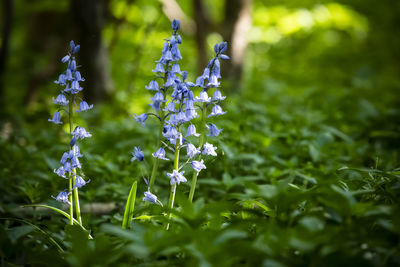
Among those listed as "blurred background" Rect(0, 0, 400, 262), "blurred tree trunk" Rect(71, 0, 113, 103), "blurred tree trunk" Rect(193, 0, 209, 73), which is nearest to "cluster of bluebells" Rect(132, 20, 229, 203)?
"blurred background" Rect(0, 0, 400, 262)

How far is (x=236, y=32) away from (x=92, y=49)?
7.47 ft

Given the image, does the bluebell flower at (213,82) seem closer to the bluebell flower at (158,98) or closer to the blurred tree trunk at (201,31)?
the bluebell flower at (158,98)

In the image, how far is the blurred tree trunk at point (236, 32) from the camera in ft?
17.8

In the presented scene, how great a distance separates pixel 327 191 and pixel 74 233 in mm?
1206

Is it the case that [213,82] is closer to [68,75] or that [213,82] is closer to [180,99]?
[180,99]

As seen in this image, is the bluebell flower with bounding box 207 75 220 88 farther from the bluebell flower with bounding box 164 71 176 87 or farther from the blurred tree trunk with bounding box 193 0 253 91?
the blurred tree trunk with bounding box 193 0 253 91

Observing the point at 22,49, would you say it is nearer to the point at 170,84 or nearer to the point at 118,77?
the point at 118,77

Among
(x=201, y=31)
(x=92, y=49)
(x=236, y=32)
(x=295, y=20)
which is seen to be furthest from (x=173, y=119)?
(x=295, y=20)

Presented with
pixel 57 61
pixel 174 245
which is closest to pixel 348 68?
pixel 57 61

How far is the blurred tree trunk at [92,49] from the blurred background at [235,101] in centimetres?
1

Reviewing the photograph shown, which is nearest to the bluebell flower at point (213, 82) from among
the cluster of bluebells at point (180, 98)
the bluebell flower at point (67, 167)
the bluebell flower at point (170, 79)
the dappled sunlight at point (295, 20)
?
the cluster of bluebells at point (180, 98)

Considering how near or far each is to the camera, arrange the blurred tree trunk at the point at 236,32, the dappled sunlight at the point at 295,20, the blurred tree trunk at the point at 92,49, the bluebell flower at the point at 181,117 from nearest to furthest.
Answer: the bluebell flower at the point at 181,117
the blurred tree trunk at the point at 92,49
the blurred tree trunk at the point at 236,32
the dappled sunlight at the point at 295,20

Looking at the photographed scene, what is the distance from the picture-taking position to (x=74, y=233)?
1592mm

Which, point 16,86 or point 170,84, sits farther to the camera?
point 16,86
